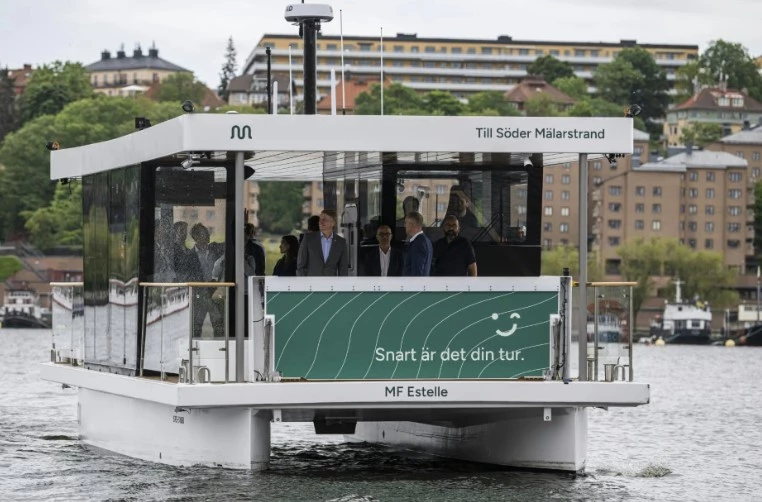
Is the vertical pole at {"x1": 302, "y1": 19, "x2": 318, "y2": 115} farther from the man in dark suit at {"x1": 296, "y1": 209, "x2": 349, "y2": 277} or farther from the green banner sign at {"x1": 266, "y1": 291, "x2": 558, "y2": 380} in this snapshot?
the green banner sign at {"x1": 266, "y1": 291, "x2": 558, "y2": 380}

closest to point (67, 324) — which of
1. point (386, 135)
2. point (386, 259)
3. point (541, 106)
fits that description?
point (386, 259)

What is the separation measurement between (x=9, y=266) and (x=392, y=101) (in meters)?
44.3

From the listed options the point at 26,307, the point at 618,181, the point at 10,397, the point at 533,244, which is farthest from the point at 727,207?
the point at 533,244

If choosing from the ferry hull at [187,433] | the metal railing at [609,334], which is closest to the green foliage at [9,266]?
the ferry hull at [187,433]

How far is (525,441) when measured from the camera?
18141 millimetres

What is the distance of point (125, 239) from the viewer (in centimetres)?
1833

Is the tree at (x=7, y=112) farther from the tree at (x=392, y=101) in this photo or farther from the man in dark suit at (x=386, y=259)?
the man in dark suit at (x=386, y=259)

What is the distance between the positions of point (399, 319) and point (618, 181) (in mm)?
151466

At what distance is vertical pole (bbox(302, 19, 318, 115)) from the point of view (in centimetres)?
2062

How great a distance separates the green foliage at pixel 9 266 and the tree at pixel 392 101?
36136 millimetres

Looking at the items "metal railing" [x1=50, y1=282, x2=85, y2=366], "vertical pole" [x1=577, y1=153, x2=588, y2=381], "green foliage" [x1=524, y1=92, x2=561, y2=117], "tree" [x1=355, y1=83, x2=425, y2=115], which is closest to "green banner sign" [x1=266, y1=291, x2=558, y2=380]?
"vertical pole" [x1=577, y1=153, x2=588, y2=381]

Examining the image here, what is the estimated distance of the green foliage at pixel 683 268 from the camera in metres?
151

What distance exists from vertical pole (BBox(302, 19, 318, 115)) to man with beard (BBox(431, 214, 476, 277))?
136 inches

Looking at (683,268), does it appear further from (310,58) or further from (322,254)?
(322,254)
